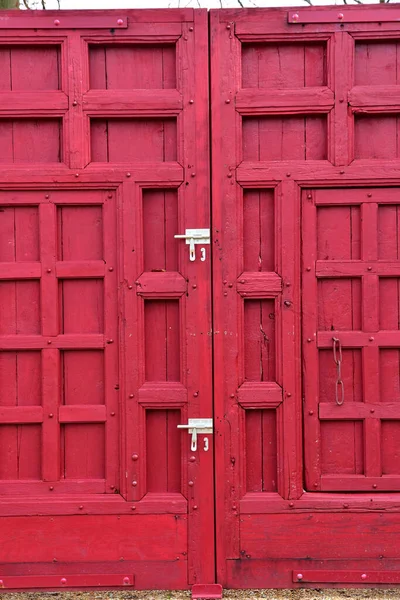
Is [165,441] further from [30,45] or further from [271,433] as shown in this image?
[30,45]

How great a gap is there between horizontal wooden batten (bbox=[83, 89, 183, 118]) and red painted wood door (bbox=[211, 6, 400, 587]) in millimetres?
229

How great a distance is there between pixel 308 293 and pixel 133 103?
4.52 feet

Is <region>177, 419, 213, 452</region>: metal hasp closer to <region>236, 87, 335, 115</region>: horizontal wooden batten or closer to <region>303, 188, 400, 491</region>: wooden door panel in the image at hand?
<region>303, 188, 400, 491</region>: wooden door panel

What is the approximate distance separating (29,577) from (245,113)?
8.98 feet

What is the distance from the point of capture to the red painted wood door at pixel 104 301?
3.10m

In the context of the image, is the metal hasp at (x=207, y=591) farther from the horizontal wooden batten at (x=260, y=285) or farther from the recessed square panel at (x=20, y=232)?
the recessed square panel at (x=20, y=232)

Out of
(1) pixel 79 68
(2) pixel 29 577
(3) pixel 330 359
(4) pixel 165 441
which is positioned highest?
(1) pixel 79 68

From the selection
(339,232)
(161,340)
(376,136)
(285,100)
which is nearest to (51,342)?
(161,340)

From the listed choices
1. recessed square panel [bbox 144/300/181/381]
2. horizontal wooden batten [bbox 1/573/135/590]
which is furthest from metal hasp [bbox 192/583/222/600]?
recessed square panel [bbox 144/300/181/381]

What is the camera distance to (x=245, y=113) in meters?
3.11

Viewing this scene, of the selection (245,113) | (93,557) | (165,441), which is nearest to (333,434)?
(165,441)

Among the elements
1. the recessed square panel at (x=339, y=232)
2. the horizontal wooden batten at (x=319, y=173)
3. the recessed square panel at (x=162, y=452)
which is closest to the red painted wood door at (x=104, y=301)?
the recessed square panel at (x=162, y=452)

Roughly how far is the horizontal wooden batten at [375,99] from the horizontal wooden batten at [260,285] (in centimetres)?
100

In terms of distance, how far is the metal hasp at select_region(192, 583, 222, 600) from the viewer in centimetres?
307
